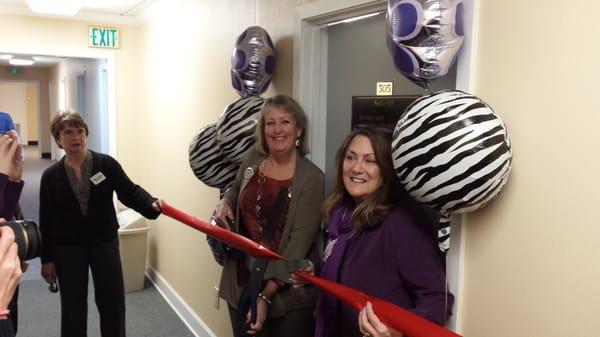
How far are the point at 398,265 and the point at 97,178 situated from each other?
1.99 m

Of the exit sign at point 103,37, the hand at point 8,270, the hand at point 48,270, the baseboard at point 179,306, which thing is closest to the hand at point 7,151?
the hand at point 8,270

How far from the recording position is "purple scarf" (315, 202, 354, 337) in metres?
1.57

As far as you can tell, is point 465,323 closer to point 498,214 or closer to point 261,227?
point 498,214

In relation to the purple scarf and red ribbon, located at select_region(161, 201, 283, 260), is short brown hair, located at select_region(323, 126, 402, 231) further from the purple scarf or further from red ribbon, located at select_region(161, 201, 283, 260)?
red ribbon, located at select_region(161, 201, 283, 260)

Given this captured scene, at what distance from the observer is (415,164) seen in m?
1.25

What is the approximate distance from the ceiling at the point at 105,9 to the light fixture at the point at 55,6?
0.37 ft

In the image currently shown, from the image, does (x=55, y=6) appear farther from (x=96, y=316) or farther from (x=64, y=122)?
(x=96, y=316)

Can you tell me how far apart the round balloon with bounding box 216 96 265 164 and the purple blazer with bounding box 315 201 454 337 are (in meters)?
0.79

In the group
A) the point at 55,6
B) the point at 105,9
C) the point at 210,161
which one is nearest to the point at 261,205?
the point at 210,161

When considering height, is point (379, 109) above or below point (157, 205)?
above

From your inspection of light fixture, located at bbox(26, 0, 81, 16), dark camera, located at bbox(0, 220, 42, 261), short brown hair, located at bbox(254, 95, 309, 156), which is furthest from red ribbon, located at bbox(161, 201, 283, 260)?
light fixture, located at bbox(26, 0, 81, 16)

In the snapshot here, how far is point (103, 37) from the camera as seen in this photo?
4.70 m

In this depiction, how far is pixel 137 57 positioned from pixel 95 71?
175 cm

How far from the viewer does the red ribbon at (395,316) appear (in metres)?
1.22
